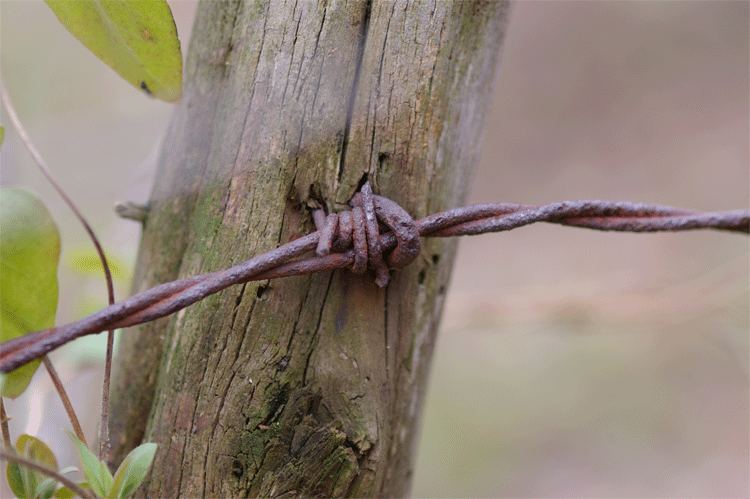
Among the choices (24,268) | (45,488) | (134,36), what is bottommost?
(45,488)

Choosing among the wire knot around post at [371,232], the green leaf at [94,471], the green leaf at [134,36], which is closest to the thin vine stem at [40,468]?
the green leaf at [94,471]

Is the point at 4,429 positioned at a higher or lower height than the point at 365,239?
lower

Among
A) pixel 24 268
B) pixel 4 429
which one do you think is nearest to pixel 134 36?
pixel 24 268

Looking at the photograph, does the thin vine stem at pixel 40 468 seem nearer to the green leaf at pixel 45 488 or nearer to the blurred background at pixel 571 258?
the green leaf at pixel 45 488

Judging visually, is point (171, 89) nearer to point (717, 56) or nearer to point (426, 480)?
point (426, 480)

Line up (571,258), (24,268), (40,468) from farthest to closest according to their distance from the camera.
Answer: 1. (571,258)
2. (24,268)
3. (40,468)

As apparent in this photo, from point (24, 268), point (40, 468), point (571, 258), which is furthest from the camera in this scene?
point (571, 258)

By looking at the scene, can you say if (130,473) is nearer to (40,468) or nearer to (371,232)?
(40,468)
